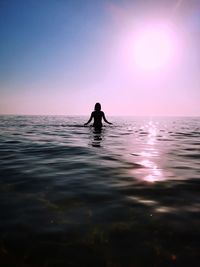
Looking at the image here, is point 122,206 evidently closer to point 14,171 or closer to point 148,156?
point 14,171

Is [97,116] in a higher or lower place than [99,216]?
higher

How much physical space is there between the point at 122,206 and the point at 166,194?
3.66 ft

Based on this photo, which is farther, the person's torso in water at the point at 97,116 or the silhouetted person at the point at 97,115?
the person's torso in water at the point at 97,116

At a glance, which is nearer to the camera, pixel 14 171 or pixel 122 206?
pixel 122 206

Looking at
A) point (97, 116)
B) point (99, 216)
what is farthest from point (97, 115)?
point (99, 216)

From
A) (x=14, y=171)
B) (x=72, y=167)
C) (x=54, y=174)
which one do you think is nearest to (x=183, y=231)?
(x=54, y=174)

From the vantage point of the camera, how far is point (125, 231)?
3.28 m

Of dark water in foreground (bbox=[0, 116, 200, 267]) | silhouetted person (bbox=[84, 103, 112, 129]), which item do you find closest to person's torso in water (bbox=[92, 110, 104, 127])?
silhouetted person (bbox=[84, 103, 112, 129])

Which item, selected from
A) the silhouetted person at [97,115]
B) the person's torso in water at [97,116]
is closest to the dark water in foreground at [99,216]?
the silhouetted person at [97,115]

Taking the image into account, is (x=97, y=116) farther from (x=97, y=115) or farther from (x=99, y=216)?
(x=99, y=216)

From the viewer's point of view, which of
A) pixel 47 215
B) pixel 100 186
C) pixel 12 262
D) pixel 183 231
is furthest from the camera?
pixel 100 186

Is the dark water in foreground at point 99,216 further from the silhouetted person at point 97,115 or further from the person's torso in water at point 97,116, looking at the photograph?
the person's torso in water at point 97,116

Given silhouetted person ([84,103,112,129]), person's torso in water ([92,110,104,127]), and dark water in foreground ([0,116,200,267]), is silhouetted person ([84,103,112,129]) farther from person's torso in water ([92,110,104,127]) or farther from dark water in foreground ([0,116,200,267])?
dark water in foreground ([0,116,200,267])

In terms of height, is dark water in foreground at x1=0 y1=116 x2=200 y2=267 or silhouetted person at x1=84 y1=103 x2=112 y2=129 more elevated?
silhouetted person at x1=84 y1=103 x2=112 y2=129
